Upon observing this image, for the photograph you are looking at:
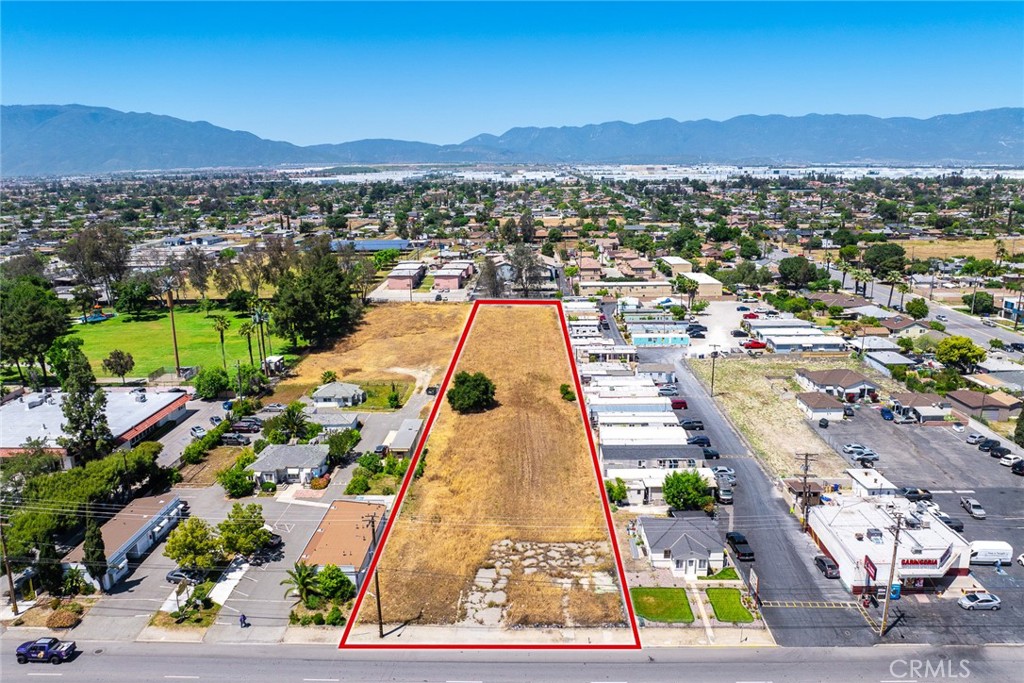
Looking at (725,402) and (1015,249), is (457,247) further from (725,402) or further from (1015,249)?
(1015,249)

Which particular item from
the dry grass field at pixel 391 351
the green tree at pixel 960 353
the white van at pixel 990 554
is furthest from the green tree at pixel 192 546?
the green tree at pixel 960 353

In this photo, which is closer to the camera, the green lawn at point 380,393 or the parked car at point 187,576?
the parked car at point 187,576

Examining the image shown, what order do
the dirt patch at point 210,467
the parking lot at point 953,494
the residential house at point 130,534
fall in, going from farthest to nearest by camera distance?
1. the dirt patch at point 210,467
2. the residential house at point 130,534
3. the parking lot at point 953,494

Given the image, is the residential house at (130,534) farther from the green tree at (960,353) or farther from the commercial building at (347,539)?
the green tree at (960,353)

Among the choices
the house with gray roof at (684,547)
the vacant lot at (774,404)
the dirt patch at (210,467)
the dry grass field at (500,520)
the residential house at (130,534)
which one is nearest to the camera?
the dry grass field at (500,520)

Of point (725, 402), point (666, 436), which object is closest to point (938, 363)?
point (725, 402)

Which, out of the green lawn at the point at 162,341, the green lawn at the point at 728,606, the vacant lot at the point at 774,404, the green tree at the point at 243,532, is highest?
the green tree at the point at 243,532
